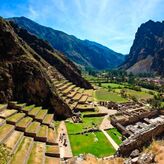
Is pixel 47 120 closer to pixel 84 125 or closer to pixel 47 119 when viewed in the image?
pixel 47 119

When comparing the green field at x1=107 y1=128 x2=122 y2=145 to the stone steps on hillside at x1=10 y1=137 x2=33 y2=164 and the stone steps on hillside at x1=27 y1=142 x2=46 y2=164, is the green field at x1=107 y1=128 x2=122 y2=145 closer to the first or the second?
the stone steps on hillside at x1=27 y1=142 x2=46 y2=164

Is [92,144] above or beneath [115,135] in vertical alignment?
beneath

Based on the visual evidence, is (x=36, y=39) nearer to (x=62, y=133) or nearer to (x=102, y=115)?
(x=102, y=115)

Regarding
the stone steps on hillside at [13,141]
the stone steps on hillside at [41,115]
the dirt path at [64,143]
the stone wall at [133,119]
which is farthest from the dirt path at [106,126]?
the stone steps on hillside at [13,141]

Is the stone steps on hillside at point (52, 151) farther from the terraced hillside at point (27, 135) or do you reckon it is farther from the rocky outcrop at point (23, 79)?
the rocky outcrop at point (23, 79)

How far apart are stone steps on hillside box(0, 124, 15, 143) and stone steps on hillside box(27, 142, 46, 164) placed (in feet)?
9.86

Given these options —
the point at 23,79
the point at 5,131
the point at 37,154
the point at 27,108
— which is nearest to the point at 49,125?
the point at 27,108

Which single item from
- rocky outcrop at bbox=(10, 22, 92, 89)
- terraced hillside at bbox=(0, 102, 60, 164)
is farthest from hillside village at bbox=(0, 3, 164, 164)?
rocky outcrop at bbox=(10, 22, 92, 89)

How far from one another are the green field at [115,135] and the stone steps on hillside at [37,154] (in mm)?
12849

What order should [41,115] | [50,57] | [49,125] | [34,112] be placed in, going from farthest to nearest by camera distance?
[50,57] → [41,115] → [34,112] → [49,125]

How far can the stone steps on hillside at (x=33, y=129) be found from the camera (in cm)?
2860

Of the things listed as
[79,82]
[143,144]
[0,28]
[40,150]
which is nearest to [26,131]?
[40,150]

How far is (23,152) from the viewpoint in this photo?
23500 mm

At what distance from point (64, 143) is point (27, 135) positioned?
607 centimetres
